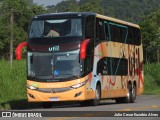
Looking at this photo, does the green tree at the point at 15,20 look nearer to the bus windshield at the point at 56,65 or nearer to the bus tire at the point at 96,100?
the bus tire at the point at 96,100

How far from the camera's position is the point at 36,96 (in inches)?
941

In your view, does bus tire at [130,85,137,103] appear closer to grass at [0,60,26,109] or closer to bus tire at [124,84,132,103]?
bus tire at [124,84,132,103]

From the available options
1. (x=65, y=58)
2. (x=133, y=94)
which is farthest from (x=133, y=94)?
(x=65, y=58)

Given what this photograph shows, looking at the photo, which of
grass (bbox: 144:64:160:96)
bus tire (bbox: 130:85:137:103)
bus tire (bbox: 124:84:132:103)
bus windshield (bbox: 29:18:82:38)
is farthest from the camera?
grass (bbox: 144:64:160:96)

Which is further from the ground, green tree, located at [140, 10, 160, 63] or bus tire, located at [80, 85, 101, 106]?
green tree, located at [140, 10, 160, 63]

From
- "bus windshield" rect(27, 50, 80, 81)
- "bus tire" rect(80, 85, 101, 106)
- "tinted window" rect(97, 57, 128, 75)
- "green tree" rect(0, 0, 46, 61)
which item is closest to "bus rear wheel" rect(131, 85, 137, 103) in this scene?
"tinted window" rect(97, 57, 128, 75)

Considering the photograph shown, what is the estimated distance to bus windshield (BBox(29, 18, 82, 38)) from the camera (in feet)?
79.4

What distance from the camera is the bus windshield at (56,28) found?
953 inches

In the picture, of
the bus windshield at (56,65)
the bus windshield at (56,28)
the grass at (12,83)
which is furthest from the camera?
the grass at (12,83)

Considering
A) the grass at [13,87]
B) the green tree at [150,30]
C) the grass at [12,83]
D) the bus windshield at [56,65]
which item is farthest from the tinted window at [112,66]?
the green tree at [150,30]

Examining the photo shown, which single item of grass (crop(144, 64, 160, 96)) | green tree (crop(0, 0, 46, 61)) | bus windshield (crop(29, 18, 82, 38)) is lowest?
grass (crop(144, 64, 160, 96))

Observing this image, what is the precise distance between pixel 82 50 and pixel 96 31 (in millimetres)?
2009

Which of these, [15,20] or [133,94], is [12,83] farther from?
[15,20]

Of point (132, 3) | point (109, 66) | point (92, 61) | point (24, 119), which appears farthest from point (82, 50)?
point (132, 3)
